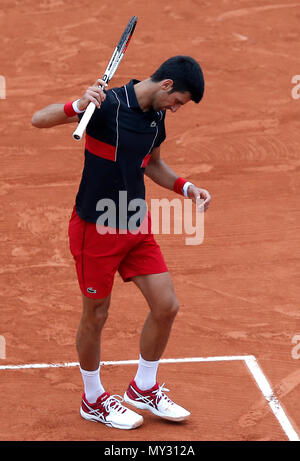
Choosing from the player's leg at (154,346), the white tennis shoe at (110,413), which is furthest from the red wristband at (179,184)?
the white tennis shoe at (110,413)

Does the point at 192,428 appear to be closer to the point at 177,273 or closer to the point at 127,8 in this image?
the point at 177,273

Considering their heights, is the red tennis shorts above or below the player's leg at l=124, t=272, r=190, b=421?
above

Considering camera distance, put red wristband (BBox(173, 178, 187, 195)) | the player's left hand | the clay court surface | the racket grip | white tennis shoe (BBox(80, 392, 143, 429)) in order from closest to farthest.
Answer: the racket grip → the player's left hand → white tennis shoe (BBox(80, 392, 143, 429)) → red wristband (BBox(173, 178, 187, 195)) → the clay court surface

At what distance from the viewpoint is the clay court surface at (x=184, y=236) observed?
265 inches

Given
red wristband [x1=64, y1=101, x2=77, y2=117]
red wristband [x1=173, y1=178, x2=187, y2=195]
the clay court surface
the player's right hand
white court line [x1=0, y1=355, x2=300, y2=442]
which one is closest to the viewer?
the player's right hand

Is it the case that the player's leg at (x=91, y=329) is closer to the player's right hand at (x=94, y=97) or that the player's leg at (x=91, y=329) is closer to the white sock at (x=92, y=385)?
the white sock at (x=92, y=385)

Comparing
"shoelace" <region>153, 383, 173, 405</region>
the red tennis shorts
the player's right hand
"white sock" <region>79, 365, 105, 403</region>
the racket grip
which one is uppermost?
the player's right hand

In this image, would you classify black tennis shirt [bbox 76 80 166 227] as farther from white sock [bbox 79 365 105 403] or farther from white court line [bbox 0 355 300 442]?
white court line [bbox 0 355 300 442]

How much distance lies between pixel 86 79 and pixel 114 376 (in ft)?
20.6

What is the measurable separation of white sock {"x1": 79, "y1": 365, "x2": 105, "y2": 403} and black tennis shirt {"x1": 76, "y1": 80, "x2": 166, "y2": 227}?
1.13 m

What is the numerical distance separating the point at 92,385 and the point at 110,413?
24cm

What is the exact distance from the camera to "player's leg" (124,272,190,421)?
237 inches

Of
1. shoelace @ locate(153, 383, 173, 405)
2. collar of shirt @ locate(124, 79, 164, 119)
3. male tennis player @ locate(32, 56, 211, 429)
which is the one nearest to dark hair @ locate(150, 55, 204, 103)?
male tennis player @ locate(32, 56, 211, 429)

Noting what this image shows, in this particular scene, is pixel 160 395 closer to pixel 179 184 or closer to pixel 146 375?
pixel 146 375
